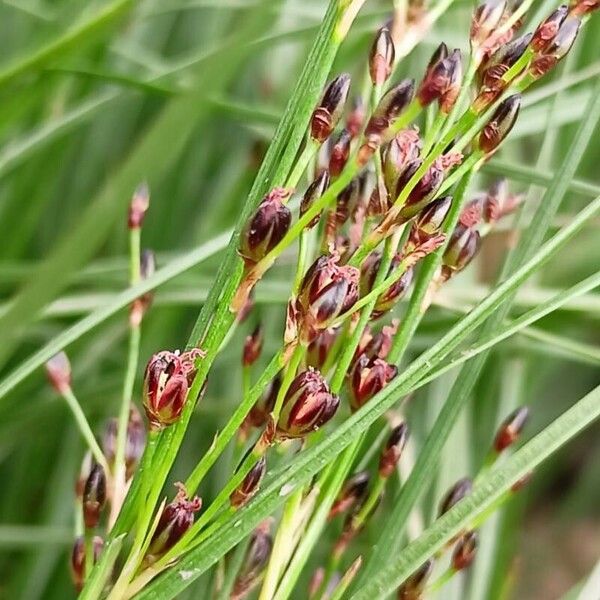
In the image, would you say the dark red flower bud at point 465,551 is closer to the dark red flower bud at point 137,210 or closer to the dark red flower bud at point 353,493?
the dark red flower bud at point 353,493

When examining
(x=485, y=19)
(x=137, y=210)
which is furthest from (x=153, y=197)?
(x=485, y=19)

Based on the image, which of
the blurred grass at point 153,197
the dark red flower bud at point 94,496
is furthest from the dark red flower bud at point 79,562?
the blurred grass at point 153,197

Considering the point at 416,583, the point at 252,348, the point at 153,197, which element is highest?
the point at 153,197

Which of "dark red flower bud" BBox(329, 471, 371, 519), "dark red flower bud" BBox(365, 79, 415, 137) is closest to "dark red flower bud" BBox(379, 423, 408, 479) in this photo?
"dark red flower bud" BBox(329, 471, 371, 519)

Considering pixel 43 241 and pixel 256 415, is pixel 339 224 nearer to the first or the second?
pixel 256 415

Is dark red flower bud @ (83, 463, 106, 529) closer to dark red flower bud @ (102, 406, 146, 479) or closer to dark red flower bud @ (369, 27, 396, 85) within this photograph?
dark red flower bud @ (102, 406, 146, 479)

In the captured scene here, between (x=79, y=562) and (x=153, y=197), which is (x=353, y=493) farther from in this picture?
(x=153, y=197)

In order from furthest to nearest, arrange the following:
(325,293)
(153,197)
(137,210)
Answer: (153,197), (137,210), (325,293)

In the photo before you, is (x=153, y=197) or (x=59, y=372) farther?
(x=153, y=197)
